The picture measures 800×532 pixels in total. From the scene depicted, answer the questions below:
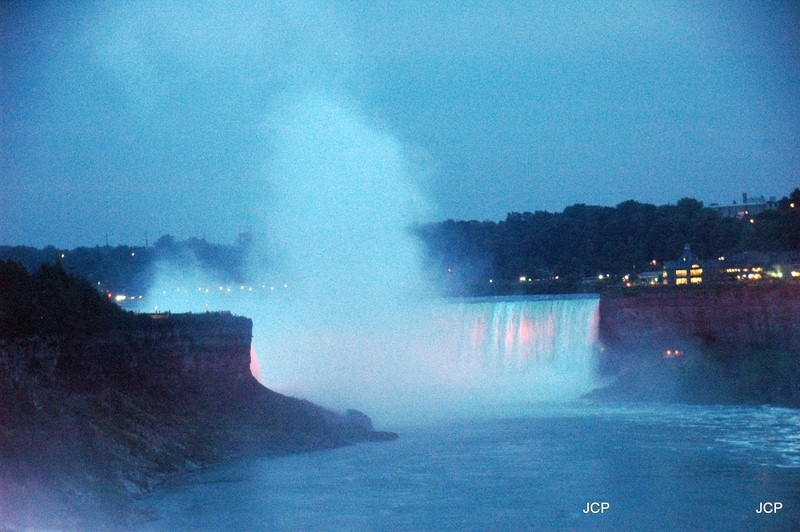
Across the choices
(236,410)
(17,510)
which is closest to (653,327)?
(236,410)

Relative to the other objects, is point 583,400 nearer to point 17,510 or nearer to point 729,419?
point 729,419

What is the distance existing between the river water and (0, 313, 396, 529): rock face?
0.95 m

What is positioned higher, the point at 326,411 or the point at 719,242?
the point at 719,242

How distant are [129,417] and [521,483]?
9.82 meters

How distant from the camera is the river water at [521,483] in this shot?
2091 cm

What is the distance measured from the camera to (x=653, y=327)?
151 feet

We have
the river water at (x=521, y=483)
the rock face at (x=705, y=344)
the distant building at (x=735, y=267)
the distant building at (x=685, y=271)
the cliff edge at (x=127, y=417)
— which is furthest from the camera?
the distant building at (x=685, y=271)

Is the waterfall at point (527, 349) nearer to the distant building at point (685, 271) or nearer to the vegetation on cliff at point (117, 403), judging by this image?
the vegetation on cliff at point (117, 403)

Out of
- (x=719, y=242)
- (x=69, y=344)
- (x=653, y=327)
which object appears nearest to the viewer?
(x=69, y=344)

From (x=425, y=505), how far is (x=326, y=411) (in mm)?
10559

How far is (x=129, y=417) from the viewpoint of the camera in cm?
2755

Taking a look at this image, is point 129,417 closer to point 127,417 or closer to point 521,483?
point 127,417

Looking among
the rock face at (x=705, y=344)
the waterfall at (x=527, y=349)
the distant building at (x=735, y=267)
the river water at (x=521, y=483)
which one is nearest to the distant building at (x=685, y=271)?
the distant building at (x=735, y=267)

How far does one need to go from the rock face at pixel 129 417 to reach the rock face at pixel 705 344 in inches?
541
